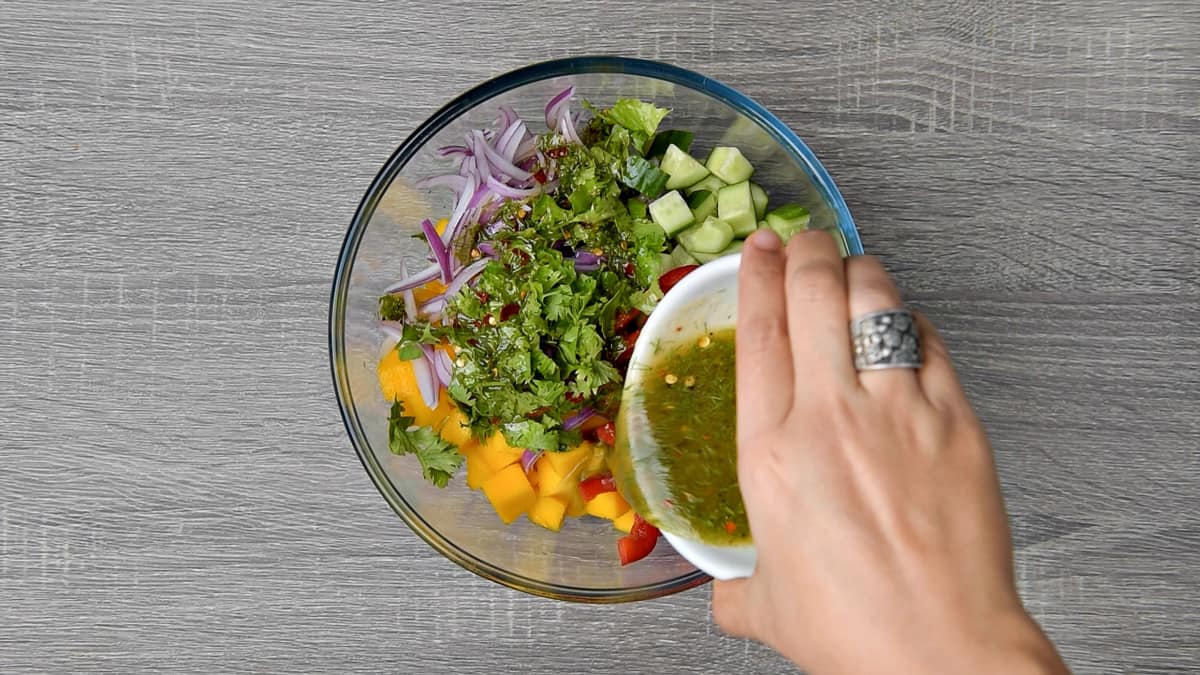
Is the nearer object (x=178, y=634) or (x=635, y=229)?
(x=635, y=229)

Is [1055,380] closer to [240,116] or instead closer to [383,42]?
[383,42]

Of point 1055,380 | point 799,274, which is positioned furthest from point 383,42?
point 1055,380

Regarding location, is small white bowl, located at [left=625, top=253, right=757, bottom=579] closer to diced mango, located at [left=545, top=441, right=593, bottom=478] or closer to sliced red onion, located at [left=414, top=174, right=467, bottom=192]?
diced mango, located at [left=545, top=441, right=593, bottom=478]

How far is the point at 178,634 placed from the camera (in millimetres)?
1662

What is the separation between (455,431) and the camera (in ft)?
4.82

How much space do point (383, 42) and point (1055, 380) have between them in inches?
54.9

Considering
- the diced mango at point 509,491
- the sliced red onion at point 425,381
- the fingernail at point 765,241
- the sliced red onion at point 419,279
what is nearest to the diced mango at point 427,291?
the sliced red onion at point 419,279

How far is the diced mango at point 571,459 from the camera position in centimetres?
143

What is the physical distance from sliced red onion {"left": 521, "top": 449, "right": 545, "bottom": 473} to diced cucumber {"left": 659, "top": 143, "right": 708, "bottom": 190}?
49 cm

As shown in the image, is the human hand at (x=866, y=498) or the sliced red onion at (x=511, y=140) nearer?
the human hand at (x=866, y=498)

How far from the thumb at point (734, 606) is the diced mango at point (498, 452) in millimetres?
490

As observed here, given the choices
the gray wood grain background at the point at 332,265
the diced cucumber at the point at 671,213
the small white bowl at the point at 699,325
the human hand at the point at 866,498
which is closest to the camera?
the human hand at the point at 866,498

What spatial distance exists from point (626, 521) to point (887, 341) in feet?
2.40

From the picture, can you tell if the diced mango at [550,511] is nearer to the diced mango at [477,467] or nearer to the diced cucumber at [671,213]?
the diced mango at [477,467]
